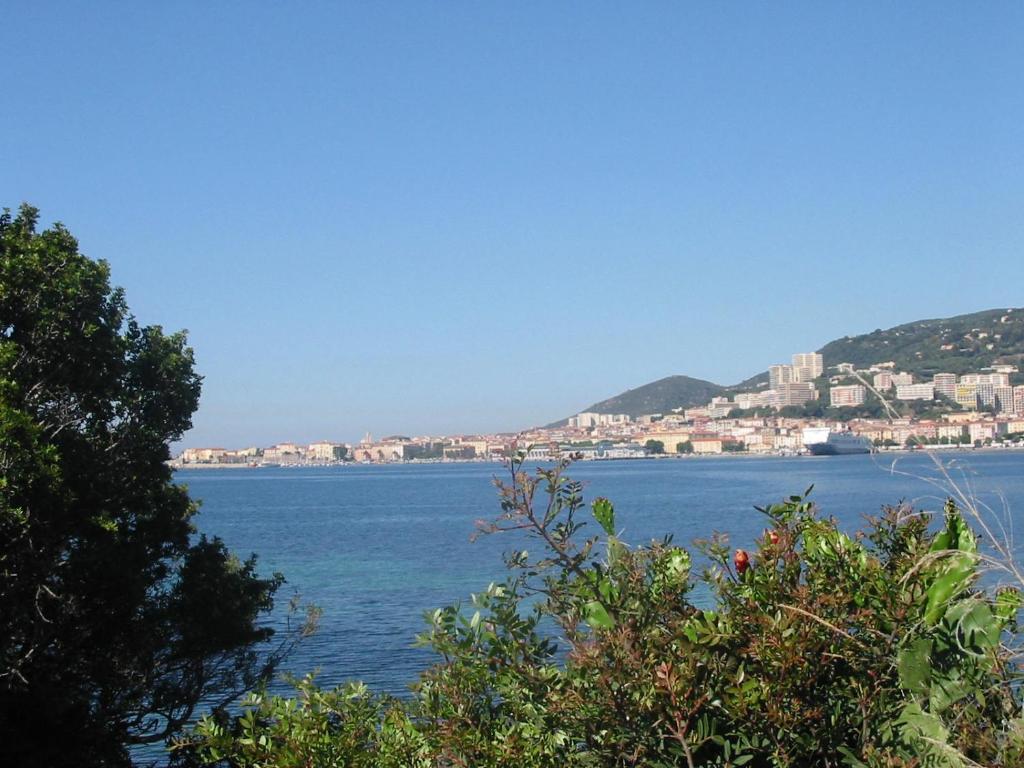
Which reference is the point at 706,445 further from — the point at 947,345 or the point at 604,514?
the point at 604,514

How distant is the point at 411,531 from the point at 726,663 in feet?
159

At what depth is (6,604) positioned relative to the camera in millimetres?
9805

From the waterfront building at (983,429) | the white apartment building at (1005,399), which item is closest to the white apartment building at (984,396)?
the white apartment building at (1005,399)

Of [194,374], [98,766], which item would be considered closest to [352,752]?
[98,766]

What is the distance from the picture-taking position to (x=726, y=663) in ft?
12.1

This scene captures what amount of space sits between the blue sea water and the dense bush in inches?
12.3

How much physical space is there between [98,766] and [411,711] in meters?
7.33

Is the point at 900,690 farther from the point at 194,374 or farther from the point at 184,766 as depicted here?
the point at 194,374

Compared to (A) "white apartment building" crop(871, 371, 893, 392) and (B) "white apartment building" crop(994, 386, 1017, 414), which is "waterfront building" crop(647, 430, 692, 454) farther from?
(A) "white apartment building" crop(871, 371, 893, 392)

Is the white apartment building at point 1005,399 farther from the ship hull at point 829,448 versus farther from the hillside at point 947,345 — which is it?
the ship hull at point 829,448

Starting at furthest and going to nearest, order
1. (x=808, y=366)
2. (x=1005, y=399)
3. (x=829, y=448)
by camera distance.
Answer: (x=829, y=448)
(x=1005, y=399)
(x=808, y=366)

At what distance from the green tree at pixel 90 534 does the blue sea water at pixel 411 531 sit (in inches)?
128

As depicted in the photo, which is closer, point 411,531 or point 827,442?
point 411,531

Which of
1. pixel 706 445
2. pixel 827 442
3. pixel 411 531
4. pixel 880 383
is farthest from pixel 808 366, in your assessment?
pixel 706 445
